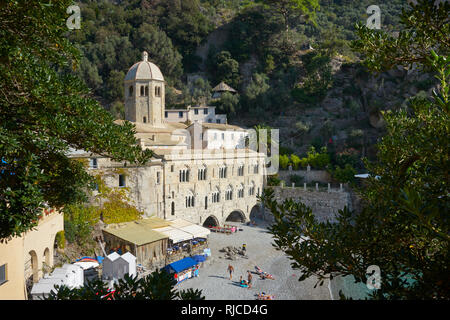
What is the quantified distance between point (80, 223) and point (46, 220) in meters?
6.97

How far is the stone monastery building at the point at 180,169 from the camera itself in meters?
25.1

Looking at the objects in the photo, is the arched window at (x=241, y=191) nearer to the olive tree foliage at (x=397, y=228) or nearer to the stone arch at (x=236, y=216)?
the stone arch at (x=236, y=216)

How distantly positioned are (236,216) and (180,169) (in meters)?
10.6

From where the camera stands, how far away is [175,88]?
187 feet

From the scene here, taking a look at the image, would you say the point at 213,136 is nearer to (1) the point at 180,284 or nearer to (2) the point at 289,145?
(2) the point at 289,145

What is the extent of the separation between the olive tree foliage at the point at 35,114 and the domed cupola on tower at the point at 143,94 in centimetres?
2835

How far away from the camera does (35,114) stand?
4.89 m

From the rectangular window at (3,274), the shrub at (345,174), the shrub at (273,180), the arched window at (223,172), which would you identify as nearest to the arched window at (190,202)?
the arched window at (223,172)

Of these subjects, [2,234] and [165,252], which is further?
[165,252]

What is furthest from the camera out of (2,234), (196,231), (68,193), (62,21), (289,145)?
(289,145)

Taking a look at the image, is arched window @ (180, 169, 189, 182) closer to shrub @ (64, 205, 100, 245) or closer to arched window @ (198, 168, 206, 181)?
arched window @ (198, 168, 206, 181)

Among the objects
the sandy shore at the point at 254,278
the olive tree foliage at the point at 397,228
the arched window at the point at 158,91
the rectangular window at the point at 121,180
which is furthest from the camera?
the arched window at the point at 158,91

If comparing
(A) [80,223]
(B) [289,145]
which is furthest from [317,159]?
(A) [80,223]

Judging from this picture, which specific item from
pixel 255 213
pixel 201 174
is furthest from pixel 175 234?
pixel 255 213
